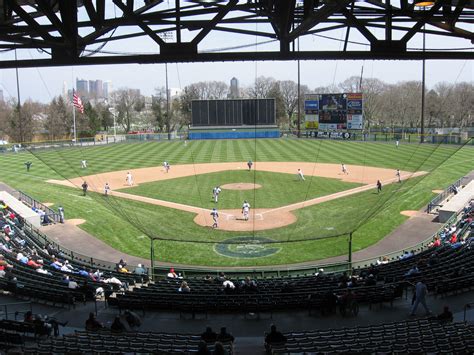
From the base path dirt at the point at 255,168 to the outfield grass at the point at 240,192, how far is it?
116 cm

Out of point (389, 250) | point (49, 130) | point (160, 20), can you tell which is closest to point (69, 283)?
point (160, 20)

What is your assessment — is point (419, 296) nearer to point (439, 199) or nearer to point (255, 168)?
point (439, 199)

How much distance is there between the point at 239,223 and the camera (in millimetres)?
29141

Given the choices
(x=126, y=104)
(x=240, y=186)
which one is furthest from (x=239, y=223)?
Answer: (x=126, y=104)

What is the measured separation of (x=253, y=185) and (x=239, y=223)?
11.7m

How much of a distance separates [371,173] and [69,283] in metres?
34.3

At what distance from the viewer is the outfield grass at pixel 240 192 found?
114 ft

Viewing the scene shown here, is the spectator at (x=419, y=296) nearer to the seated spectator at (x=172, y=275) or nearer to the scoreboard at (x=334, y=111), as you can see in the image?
the seated spectator at (x=172, y=275)

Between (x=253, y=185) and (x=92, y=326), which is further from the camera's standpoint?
(x=253, y=185)

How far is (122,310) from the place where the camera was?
13016mm

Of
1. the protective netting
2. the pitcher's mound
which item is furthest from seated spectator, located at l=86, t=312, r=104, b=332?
the pitcher's mound

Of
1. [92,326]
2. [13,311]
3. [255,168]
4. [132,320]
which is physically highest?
[255,168]

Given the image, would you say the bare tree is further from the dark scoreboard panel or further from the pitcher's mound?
the dark scoreboard panel

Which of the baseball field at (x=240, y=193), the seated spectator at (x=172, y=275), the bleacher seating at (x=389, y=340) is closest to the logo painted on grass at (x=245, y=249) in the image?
the baseball field at (x=240, y=193)
